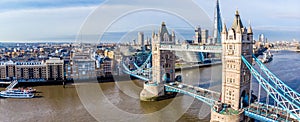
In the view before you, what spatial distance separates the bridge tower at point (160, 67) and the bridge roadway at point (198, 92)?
732mm

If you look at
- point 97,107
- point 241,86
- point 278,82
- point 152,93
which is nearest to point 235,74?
point 241,86

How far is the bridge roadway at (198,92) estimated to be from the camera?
12.9m

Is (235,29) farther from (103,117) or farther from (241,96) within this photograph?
(103,117)

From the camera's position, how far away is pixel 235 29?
35.4 ft

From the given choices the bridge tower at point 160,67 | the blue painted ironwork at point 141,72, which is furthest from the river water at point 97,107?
the blue painted ironwork at point 141,72

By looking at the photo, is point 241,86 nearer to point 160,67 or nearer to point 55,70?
point 160,67

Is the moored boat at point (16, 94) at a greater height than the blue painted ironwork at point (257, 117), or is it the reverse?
the blue painted ironwork at point (257, 117)

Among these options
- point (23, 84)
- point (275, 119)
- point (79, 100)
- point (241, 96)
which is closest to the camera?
point (275, 119)

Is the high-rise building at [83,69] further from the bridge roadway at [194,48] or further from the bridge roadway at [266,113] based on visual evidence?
the bridge roadway at [266,113]

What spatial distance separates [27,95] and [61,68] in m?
6.06

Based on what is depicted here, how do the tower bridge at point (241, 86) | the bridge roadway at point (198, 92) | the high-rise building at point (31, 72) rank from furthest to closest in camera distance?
the high-rise building at point (31, 72) < the bridge roadway at point (198, 92) < the tower bridge at point (241, 86)

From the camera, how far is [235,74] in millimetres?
10984

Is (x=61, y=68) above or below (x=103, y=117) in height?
above

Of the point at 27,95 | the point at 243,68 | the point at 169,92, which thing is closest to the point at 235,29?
the point at 243,68
